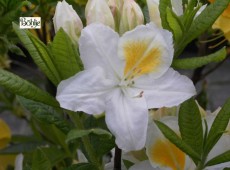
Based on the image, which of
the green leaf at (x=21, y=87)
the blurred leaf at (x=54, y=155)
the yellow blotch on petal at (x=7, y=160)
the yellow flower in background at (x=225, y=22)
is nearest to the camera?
the green leaf at (x=21, y=87)

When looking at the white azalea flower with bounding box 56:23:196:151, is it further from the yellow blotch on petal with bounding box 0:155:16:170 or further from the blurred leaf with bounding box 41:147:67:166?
the yellow blotch on petal with bounding box 0:155:16:170

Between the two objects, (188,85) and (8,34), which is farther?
(8,34)

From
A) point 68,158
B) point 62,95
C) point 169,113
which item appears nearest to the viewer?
point 62,95

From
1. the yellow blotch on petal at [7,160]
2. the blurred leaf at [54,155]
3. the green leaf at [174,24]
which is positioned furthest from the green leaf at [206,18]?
the yellow blotch on petal at [7,160]

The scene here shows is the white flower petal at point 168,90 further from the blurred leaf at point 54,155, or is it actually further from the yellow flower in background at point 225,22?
the blurred leaf at point 54,155

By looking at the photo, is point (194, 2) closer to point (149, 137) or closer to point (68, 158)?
point (149, 137)

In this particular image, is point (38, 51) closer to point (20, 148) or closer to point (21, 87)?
point (21, 87)

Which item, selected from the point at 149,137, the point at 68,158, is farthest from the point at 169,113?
the point at 68,158
